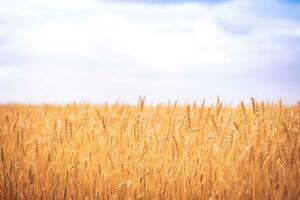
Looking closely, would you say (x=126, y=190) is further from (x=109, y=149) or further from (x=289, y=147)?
(x=289, y=147)

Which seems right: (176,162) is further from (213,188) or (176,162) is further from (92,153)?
(92,153)

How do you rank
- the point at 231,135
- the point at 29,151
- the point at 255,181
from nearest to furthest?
the point at 255,181 → the point at 231,135 → the point at 29,151

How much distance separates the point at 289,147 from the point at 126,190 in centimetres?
115

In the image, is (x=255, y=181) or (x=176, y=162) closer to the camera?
(x=255, y=181)

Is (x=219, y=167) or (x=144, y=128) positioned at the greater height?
(x=144, y=128)

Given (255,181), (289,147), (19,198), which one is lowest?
(19,198)

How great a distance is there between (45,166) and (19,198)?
0.34 metres

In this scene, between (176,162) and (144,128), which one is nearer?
(176,162)

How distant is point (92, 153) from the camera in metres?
3.50

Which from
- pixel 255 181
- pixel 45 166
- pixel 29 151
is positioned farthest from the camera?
→ pixel 29 151

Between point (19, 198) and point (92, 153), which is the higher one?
point (92, 153)

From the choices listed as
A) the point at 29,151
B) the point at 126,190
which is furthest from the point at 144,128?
the point at 29,151

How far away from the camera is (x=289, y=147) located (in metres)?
2.97

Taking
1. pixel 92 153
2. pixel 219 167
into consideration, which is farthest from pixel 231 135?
pixel 92 153
